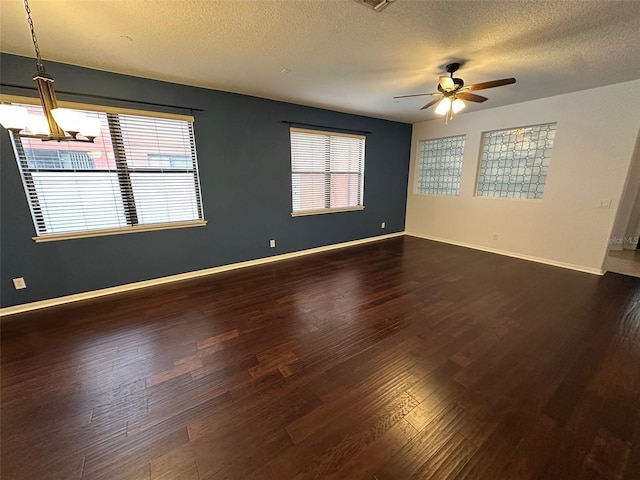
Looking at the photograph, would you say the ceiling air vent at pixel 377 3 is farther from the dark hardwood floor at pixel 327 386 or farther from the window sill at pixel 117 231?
the window sill at pixel 117 231

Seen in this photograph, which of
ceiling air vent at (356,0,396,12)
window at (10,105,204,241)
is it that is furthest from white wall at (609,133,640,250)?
window at (10,105,204,241)

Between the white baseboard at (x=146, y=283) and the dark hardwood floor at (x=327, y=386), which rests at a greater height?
the white baseboard at (x=146, y=283)

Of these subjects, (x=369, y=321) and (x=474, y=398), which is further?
(x=369, y=321)

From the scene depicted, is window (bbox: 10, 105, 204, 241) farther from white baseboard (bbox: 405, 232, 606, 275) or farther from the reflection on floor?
the reflection on floor

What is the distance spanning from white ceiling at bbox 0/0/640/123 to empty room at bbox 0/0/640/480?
3 cm

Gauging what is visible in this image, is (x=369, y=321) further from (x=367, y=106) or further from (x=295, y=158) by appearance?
(x=367, y=106)

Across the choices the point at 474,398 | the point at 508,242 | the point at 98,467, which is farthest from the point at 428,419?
the point at 508,242

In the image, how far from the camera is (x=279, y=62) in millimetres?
2730

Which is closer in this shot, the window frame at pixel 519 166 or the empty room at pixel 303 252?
the empty room at pixel 303 252

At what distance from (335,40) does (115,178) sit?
9.62 ft

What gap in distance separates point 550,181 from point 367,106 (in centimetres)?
→ 320

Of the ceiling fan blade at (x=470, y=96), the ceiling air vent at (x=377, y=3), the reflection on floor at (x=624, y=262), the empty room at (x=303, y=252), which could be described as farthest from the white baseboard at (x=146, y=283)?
the reflection on floor at (x=624, y=262)

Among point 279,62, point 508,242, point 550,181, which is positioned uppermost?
point 279,62

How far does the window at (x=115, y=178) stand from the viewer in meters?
2.78
